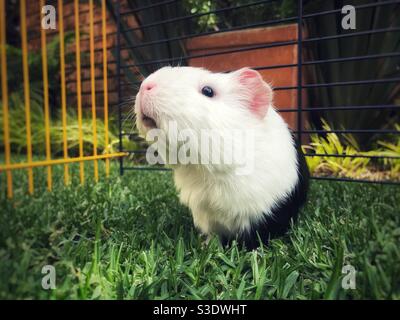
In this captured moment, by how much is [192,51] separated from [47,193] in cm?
237

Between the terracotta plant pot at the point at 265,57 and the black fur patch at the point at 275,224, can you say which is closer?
the black fur patch at the point at 275,224

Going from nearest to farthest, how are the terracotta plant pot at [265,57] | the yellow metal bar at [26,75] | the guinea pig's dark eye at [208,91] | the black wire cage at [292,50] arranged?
the yellow metal bar at [26,75] → the guinea pig's dark eye at [208,91] → the black wire cage at [292,50] → the terracotta plant pot at [265,57]

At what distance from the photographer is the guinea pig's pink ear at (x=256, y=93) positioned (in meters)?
1.41

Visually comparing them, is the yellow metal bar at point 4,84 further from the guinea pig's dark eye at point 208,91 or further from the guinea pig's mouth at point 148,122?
the guinea pig's dark eye at point 208,91

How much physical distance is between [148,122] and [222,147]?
0.98 ft

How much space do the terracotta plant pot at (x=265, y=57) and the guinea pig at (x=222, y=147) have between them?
162cm

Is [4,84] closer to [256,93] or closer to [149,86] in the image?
[149,86]

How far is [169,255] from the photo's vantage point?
49.9 inches

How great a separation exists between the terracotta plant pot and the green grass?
4.85 feet

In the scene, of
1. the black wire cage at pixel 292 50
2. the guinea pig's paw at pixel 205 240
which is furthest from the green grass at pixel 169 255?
the black wire cage at pixel 292 50

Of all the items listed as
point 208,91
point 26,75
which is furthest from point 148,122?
point 26,75

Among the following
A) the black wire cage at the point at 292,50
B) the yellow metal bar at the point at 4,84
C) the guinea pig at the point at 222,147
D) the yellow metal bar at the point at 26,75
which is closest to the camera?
the yellow metal bar at the point at 4,84

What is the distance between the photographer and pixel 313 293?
0.97 m

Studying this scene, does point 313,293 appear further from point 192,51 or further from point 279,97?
point 192,51
